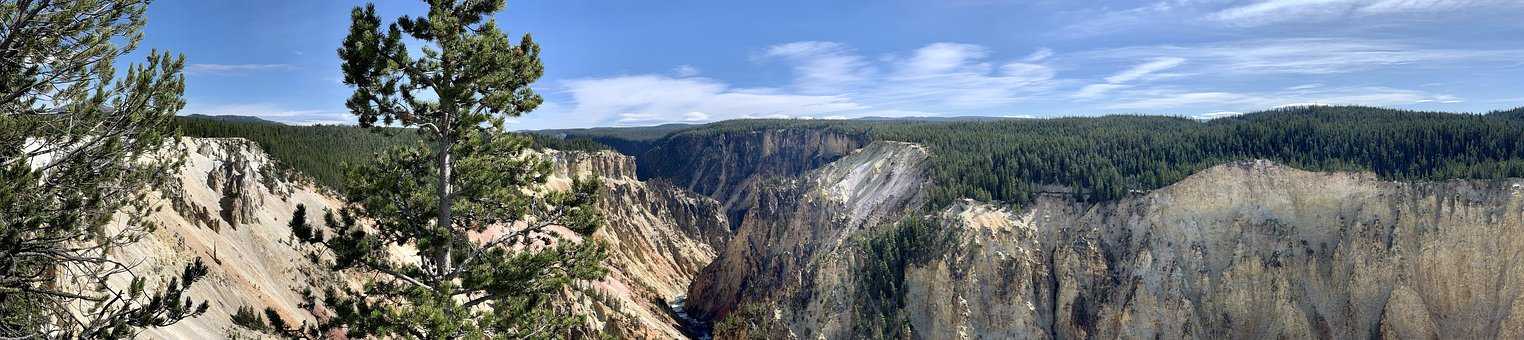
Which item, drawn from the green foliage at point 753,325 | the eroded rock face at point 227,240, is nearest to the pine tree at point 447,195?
the eroded rock face at point 227,240

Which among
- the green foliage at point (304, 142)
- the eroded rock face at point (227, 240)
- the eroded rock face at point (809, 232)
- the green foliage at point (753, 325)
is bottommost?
the green foliage at point (753, 325)

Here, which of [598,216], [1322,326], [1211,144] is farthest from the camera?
[1211,144]

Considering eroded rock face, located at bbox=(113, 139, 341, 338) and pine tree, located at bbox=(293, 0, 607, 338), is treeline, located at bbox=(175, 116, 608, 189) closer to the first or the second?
eroded rock face, located at bbox=(113, 139, 341, 338)

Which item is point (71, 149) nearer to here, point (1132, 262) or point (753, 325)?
point (753, 325)

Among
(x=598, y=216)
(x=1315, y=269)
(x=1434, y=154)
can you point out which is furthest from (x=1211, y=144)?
(x=598, y=216)

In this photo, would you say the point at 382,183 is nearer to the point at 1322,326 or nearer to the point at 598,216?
the point at 598,216

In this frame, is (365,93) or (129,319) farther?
(365,93)

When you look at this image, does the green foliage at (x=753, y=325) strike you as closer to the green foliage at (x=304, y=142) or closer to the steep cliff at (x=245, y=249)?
the steep cliff at (x=245, y=249)

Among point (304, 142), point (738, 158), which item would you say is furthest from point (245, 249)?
point (738, 158)
